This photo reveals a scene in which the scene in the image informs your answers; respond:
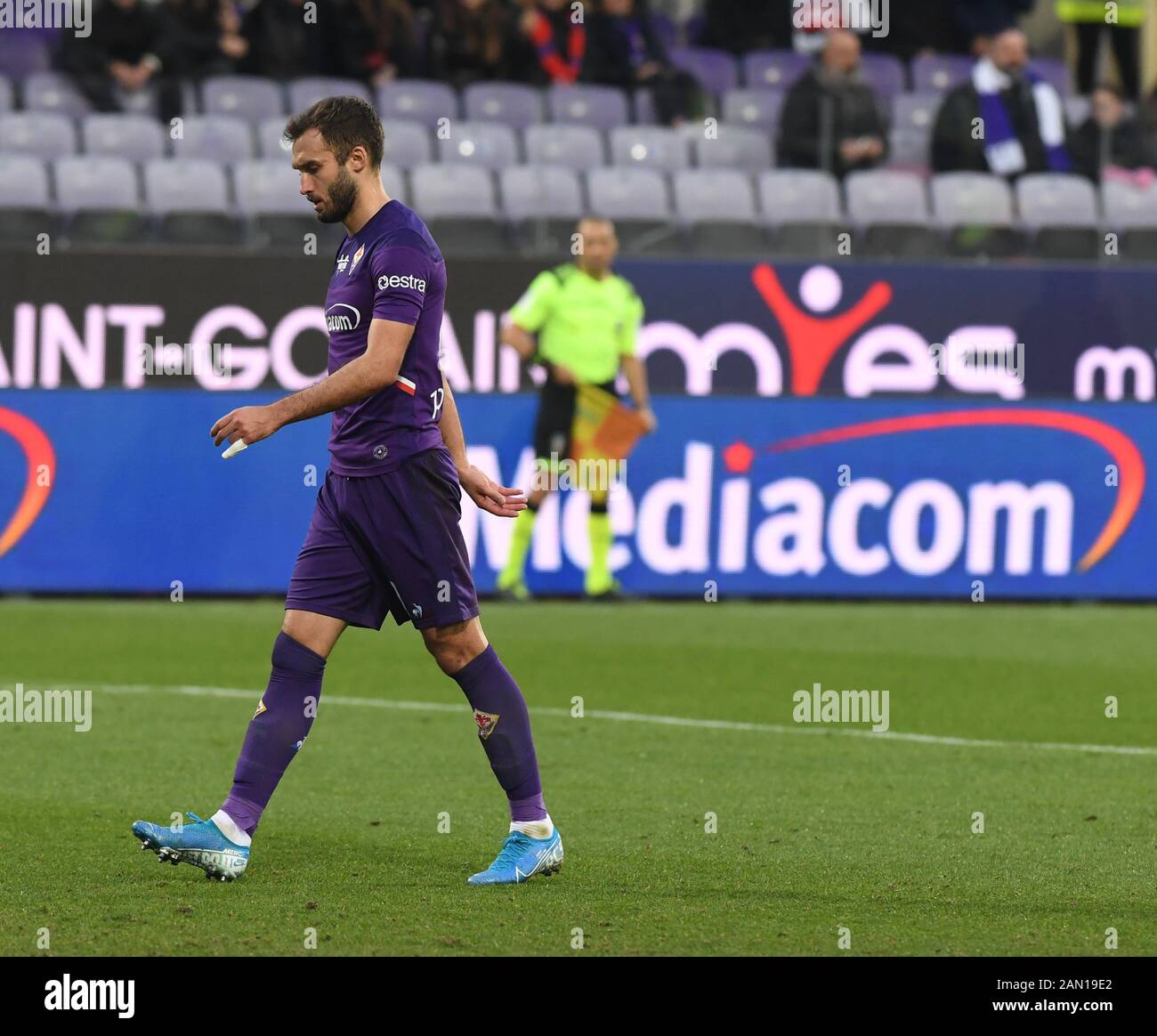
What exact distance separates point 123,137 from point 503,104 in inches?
123

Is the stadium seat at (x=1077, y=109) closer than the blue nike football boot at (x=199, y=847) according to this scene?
No

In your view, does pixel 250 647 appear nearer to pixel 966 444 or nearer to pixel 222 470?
pixel 222 470

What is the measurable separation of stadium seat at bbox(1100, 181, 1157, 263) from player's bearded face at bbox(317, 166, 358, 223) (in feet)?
35.5

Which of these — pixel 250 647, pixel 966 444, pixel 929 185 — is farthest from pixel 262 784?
pixel 929 185

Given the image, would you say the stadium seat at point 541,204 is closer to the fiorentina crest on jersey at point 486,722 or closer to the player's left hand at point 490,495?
the player's left hand at point 490,495

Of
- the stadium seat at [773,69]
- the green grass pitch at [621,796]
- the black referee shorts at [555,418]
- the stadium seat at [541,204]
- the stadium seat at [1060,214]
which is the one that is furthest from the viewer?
the stadium seat at [773,69]

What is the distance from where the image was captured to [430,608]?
5863 mm

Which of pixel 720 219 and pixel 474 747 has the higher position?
pixel 720 219

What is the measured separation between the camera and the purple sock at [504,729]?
5988mm

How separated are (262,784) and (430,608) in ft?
2.20

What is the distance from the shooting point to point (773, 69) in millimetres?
18938

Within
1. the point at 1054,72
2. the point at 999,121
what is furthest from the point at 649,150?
the point at 1054,72

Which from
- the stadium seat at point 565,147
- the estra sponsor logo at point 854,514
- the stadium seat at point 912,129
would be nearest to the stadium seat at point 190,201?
the estra sponsor logo at point 854,514

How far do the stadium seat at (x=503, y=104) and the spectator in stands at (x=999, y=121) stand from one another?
3215mm
